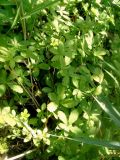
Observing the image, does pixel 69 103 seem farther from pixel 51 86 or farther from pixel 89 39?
pixel 89 39

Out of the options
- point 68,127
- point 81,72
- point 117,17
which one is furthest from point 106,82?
point 117,17

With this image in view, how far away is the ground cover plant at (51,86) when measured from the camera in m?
1.86

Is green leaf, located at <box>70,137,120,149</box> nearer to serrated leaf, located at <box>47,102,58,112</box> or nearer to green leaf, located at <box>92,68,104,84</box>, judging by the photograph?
serrated leaf, located at <box>47,102,58,112</box>

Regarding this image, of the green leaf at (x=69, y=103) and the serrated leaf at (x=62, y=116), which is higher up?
the green leaf at (x=69, y=103)

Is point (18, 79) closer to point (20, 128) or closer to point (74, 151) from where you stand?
point (20, 128)

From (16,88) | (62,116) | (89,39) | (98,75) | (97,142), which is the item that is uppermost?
(89,39)

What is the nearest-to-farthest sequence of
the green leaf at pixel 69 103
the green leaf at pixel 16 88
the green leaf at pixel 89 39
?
the green leaf at pixel 16 88
the green leaf at pixel 69 103
the green leaf at pixel 89 39

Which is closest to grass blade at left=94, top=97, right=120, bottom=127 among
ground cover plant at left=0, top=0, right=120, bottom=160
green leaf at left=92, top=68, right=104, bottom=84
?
ground cover plant at left=0, top=0, right=120, bottom=160

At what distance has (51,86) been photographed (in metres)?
2.06

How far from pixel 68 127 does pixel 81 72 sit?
13.8 inches

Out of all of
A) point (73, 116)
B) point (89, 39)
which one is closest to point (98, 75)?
point (89, 39)

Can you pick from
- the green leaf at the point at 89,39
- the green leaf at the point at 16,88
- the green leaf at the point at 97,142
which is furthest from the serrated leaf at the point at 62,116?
the green leaf at the point at 89,39

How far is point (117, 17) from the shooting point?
2.84 metres

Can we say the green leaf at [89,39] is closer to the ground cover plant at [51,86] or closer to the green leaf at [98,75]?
the ground cover plant at [51,86]
